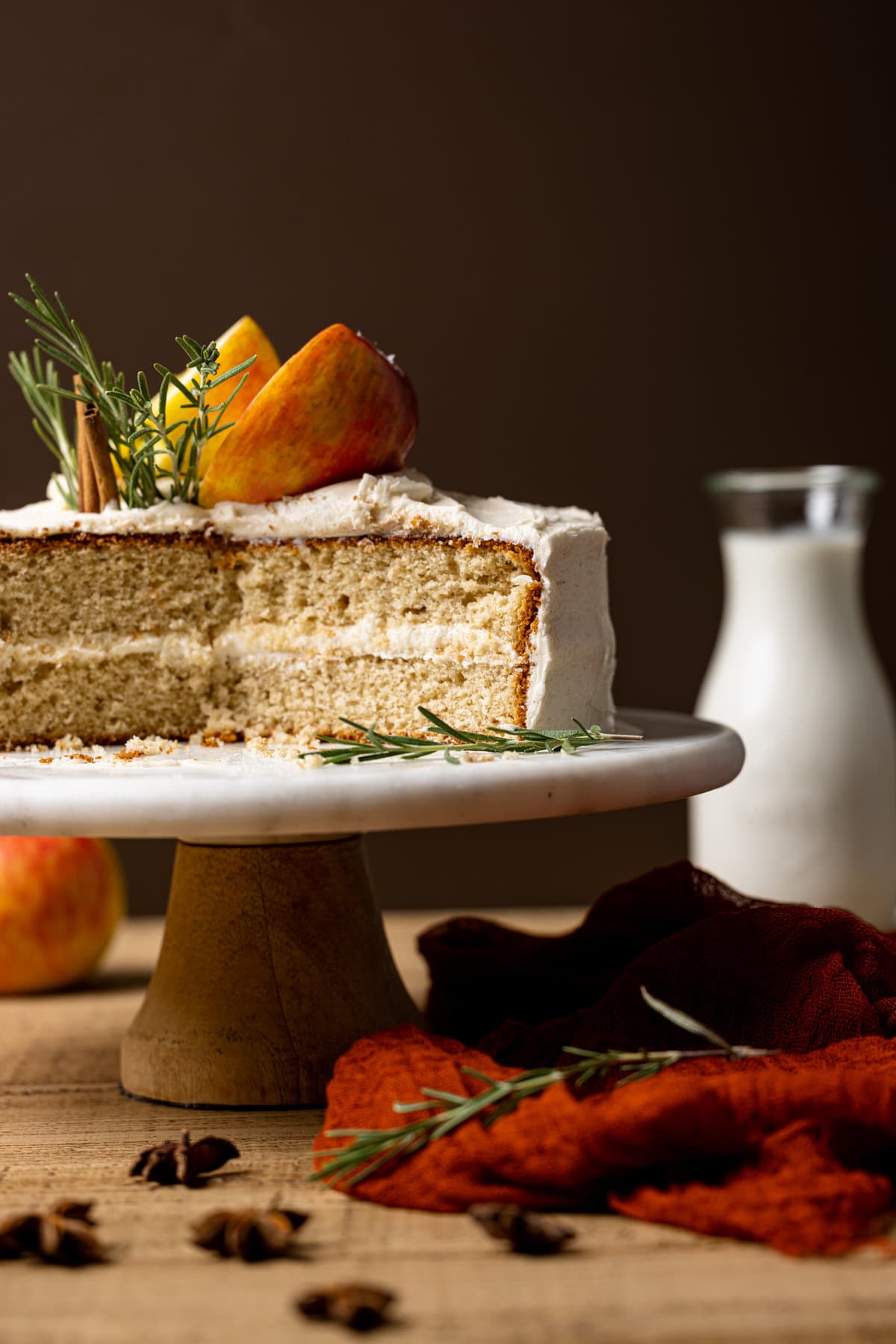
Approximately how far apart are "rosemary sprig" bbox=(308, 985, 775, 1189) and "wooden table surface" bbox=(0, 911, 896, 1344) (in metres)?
0.03

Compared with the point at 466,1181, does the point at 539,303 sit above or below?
above

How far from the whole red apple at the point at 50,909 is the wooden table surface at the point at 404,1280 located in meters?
0.68

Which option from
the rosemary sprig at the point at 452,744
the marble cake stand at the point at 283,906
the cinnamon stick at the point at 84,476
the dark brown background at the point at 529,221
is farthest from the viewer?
the dark brown background at the point at 529,221

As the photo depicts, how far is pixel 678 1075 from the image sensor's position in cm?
120

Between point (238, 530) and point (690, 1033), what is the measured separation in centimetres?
76

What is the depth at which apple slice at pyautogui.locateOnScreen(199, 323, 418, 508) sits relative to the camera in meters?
1.66

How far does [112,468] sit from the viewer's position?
173 centimetres

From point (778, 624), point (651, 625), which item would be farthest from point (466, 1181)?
point (651, 625)

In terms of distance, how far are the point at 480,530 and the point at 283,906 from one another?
1.48ft

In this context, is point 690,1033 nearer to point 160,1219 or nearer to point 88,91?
point 160,1219

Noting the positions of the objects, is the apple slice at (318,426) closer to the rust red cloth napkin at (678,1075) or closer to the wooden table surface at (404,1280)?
the rust red cloth napkin at (678,1075)

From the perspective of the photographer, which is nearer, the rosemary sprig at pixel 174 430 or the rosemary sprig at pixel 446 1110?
the rosemary sprig at pixel 446 1110

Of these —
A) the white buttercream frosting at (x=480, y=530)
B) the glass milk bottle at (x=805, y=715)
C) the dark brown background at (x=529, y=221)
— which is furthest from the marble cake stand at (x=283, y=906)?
the dark brown background at (x=529, y=221)

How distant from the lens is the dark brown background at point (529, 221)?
9.48 ft
